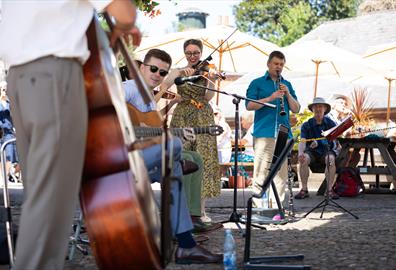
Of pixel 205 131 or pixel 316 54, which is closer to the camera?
pixel 205 131

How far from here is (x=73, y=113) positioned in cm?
336

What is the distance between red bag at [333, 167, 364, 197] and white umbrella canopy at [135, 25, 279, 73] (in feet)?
7.51

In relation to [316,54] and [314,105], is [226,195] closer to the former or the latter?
[314,105]

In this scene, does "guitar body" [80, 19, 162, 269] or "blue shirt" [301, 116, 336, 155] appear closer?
"guitar body" [80, 19, 162, 269]

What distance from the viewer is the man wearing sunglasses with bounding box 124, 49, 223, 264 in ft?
13.2

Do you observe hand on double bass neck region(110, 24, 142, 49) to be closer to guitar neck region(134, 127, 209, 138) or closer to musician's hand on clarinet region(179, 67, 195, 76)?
guitar neck region(134, 127, 209, 138)

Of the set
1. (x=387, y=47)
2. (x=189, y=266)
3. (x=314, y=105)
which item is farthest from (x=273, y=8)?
(x=189, y=266)

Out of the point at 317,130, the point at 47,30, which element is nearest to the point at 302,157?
the point at 317,130

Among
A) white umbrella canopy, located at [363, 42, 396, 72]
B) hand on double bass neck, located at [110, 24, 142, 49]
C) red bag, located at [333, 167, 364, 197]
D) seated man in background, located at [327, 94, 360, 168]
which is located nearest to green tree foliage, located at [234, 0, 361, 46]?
white umbrella canopy, located at [363, 42, 396, 72]

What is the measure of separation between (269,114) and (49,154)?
558 centimetres

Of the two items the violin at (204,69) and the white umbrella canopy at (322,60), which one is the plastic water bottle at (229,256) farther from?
the white umbrella canopy at (322,60)

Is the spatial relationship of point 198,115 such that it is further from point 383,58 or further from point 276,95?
point 383,58

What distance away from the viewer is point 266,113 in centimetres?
873

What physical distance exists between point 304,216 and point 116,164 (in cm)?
529
